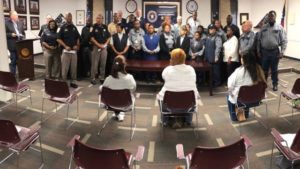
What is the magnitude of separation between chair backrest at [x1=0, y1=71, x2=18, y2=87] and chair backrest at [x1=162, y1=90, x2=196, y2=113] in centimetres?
252

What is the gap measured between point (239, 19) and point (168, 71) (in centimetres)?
956

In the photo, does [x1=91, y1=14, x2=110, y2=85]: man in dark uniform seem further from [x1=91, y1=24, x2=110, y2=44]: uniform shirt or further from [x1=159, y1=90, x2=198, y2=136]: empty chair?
[x1=159, y1=90, x2=198, y2=136]: empty chair

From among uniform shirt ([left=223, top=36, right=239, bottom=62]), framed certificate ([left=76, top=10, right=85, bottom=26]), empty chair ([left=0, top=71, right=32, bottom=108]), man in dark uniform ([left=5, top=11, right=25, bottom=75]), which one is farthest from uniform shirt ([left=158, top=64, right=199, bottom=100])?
framed certificate ([left=76, top=10, right=85, bottom=26])

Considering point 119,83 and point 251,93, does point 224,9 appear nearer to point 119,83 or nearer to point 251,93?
point 251,93

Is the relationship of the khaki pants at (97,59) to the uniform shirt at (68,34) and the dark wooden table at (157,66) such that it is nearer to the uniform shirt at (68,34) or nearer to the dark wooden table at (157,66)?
the uniform shirt at (68,34)

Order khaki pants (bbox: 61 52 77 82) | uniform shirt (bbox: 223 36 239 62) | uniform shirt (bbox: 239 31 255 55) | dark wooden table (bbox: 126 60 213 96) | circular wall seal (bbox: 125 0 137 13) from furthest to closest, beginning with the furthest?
circular wall seal (bbox: 125 0 137 13) → khaki pants (bbox: 61 52 77 82) → uniform shirt (bbox: 223 36 239 62) → uniform shirt (bbox: 239 31 255 55) → dark wooden table (bbox: 126 60 213 96)

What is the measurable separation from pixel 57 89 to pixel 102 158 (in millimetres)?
2458

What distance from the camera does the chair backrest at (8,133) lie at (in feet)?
9.48

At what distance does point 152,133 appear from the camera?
4504 mm

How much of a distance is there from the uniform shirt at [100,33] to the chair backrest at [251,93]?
4.02m

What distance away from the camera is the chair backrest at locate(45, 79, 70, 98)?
4.57 meters

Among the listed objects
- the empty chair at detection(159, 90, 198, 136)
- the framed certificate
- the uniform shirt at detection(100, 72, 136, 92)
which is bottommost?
the empty chair at detection(159, 90, 198, 136)

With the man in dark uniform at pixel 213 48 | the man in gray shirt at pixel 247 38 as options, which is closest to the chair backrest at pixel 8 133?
the man in dark uniform at pixel 213 48

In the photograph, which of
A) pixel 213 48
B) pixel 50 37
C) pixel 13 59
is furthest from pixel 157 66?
pixel 13 59
